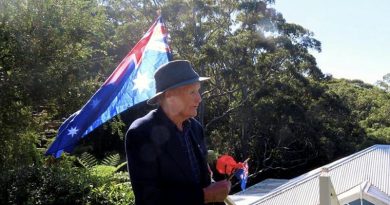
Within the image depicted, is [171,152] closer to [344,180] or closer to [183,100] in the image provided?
[183,100]

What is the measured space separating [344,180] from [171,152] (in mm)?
11363

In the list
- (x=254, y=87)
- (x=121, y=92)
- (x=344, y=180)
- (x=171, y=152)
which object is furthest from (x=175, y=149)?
(x=254, y=87)

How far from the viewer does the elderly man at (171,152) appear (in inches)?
81.9

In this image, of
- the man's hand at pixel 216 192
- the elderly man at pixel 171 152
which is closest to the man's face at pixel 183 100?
the elderly man at pixel 171 152

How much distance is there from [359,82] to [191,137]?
1971 inches

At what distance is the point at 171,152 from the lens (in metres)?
2.19

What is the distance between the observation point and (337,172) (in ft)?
42.7

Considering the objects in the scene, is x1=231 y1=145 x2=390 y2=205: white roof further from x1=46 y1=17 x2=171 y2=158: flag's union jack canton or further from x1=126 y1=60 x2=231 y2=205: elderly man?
x1=126 y1=60 x2=231 y2=205: elderly man

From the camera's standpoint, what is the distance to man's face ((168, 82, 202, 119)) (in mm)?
2242

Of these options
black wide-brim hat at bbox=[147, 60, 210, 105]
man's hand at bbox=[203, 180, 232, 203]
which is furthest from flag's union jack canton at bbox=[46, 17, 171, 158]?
man's hand at bbox=[203, 180, 232, 203]

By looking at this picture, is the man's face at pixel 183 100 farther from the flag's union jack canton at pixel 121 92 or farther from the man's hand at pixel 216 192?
the flag's union jack canton at pixel 121 92

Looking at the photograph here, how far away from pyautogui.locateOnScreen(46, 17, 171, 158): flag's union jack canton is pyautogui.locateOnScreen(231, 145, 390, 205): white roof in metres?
7.49

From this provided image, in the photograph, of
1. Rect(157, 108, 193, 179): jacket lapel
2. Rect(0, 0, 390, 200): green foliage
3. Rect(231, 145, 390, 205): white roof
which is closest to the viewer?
Rect(157, 108, 193, 179): jacket lapel

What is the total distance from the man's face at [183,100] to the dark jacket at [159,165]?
7cm
